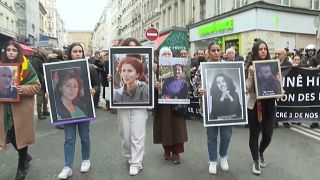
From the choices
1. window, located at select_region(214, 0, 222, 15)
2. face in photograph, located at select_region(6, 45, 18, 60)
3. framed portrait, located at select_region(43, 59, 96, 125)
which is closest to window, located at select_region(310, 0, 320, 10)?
window, located at select_region(214, 0, 222, 15)

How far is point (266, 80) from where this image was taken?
5844 mm

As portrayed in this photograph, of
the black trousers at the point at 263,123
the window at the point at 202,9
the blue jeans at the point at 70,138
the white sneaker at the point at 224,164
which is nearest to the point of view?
the blue jeans at the point at 70,138

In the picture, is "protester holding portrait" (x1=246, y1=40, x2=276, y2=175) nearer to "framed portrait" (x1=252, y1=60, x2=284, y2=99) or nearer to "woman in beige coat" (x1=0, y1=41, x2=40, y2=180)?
"framed portrait" (x1=252, y1=60, x2=284, y2=99)

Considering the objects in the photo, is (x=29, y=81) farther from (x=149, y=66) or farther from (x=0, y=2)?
(x=0, y=2)

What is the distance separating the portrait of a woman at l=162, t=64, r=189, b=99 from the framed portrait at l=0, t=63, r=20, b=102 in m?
2.08

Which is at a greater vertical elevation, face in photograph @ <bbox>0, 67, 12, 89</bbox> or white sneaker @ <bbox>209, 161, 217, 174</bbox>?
face in photograph @ <bbox>0, 67, 12, 89</bbox>

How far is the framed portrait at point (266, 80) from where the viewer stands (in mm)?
5777

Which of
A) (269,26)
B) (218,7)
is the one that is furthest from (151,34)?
(218,7)

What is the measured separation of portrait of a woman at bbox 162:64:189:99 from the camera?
606cm

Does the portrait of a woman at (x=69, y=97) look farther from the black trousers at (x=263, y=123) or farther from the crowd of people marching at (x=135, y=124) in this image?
the black trousers at (x=263, y=123)

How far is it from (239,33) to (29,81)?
15974mm

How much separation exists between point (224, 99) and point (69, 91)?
219cm

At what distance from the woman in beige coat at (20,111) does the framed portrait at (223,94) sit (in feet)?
7.71

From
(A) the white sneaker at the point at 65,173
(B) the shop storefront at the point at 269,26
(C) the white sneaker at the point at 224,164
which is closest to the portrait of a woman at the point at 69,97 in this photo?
(A) the white sneaker at the point at 65,173
